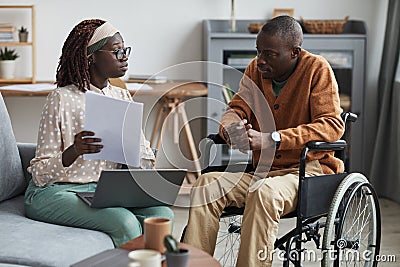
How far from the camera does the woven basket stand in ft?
14.9

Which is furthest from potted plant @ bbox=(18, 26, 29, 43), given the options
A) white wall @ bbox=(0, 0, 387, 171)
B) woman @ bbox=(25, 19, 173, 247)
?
woman @ bbox=(25, 19, 173, 247)

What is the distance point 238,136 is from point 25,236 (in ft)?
2.69

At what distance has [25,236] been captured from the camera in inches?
93.6

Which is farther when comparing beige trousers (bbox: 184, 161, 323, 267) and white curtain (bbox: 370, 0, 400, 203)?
white curtain (bbox: 370, 0, 400, 203)

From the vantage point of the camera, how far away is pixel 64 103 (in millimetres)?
2664

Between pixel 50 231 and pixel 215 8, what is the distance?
8.55 feet

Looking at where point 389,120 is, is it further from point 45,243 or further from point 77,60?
point 45,243

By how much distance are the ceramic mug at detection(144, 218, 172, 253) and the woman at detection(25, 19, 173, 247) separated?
0.44m

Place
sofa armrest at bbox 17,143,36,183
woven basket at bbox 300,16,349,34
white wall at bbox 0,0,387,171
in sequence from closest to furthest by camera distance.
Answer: sofa armrest at bbox 17,143,36,183
woven basket at bbox 300,16,349,34
white wall at bbox 0,0,387,171

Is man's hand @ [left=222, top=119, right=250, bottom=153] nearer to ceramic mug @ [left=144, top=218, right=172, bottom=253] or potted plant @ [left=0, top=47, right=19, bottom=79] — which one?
ceramic mug @ [left=144, top=218, right=172, bottom=253]

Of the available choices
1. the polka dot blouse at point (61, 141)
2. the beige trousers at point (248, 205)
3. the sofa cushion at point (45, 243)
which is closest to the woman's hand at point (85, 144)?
the polka dot blouse at point (61, 141)

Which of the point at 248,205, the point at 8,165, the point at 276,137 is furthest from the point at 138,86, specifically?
the point at 248,205

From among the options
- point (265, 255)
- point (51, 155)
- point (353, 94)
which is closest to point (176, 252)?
point (265, 255)

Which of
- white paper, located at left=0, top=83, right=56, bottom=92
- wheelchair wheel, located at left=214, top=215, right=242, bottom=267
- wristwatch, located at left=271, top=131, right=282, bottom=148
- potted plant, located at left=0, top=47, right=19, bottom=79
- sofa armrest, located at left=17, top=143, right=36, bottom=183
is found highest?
potted plant, located at left=0, top=47, right=19, bottom=79
